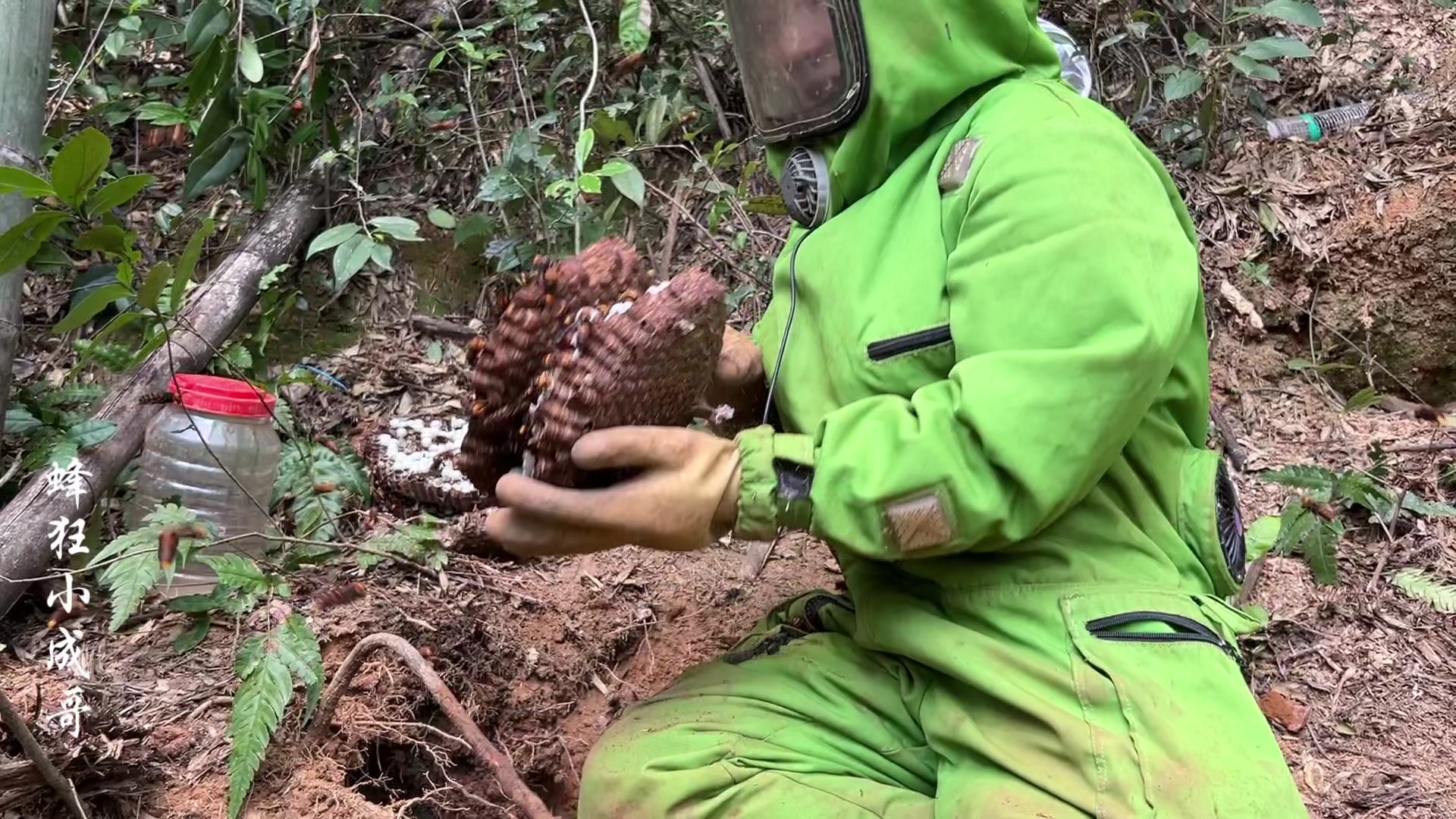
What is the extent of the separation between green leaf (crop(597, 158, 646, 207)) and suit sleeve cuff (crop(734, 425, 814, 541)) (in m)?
1.54

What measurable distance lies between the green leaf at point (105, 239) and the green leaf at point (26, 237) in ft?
0.32

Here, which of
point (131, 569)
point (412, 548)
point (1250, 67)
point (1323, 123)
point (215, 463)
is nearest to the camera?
point (131, 569)

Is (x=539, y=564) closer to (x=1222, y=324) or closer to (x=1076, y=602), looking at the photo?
(x=1076, y=602)

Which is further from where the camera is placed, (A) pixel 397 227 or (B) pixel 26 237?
(A) pixel 397 227

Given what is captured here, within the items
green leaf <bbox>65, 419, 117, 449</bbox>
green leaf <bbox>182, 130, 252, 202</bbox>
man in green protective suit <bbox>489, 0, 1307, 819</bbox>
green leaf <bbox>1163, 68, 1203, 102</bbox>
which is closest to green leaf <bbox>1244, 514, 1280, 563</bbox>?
man in green protective suit <bbox>489, 0, 1307, 819</bbox>

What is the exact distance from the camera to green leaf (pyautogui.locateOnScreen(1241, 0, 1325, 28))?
321cm

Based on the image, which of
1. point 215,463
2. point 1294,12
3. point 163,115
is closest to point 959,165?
point 215,463

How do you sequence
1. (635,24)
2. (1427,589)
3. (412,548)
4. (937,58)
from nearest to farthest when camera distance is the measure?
(937,58) → (412,548) → (1427,589) → (635,24)

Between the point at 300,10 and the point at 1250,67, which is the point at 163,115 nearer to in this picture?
the point at 300,10

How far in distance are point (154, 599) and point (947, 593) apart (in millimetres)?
1805

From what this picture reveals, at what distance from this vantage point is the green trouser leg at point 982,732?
126 centimetres

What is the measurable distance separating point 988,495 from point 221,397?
1915mm

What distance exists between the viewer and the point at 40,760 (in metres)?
1.42

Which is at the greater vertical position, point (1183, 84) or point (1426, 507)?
point (1183, 84)
